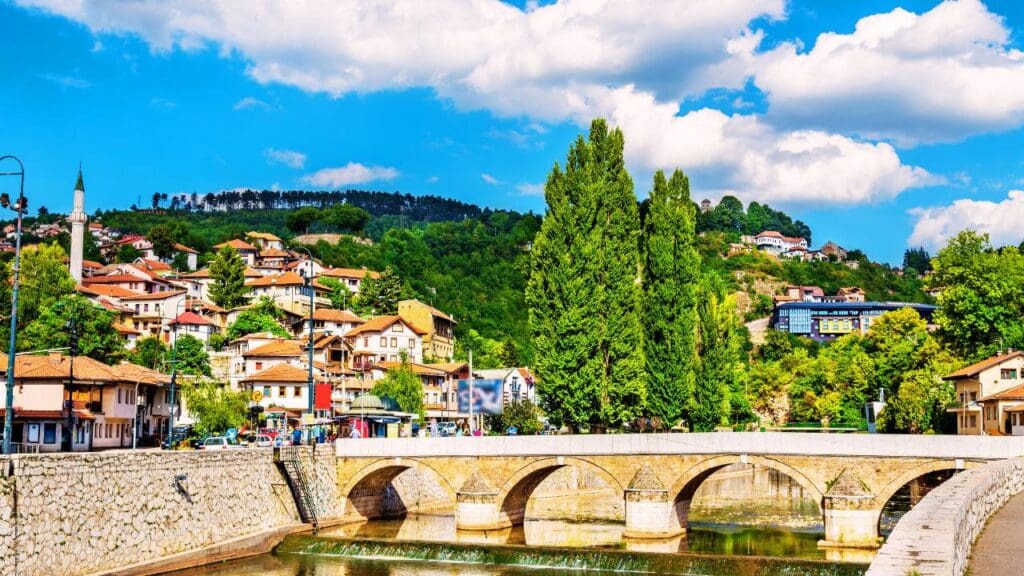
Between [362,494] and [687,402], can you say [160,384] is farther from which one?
[687,402]

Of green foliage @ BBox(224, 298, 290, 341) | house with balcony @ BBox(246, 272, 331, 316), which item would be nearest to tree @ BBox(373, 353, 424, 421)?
green foliage @ BBox(224, 298, 290, 341)

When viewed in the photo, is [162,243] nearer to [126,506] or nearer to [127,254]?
[127,254]

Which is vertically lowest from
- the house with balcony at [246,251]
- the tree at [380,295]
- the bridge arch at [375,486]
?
the bridge arch at [375,486]

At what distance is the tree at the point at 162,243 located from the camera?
12538cm

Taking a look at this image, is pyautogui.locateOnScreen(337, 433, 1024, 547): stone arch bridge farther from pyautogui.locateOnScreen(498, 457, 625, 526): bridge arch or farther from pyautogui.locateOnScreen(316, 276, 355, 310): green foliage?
pyautogui.locateOnScreen(316, 276, 355, 310): green foliage

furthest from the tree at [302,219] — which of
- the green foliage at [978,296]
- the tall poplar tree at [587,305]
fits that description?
the tall poplar tree at [587,305]

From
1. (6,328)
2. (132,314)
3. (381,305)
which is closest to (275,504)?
(6,328)

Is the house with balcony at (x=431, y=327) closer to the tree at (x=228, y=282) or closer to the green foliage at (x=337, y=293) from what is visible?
the green foliage at (x=337, y=293)

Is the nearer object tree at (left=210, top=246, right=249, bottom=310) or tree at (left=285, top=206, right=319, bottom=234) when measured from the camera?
tree at (left=210, top=246, right=249, bottom=310)

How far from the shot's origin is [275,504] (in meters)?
36.9

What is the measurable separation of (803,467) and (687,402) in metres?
10.3

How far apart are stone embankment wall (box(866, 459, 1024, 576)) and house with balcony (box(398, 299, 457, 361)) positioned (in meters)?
77.2

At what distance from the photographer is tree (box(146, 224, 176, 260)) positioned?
411 ft

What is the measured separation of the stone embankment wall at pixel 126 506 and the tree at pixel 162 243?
96.2 metres
